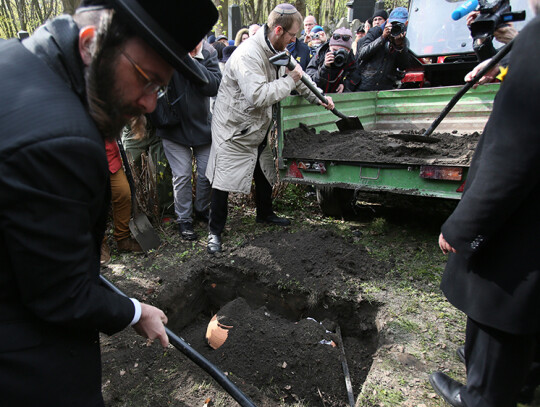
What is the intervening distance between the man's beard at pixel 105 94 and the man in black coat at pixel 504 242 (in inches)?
51.5

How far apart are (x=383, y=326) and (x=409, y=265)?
3.18ft

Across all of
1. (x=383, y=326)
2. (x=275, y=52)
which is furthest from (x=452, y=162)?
(x=275, y=52)

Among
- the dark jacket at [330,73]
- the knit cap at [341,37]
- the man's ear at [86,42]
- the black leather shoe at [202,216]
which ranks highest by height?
the man's ear at [86,42]

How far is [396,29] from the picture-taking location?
5633 mm

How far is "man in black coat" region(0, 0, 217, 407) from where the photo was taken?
0.78 meters

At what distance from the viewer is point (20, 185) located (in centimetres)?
76

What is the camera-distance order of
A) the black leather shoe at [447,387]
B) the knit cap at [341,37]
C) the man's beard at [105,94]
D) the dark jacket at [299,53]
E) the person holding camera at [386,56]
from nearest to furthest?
the man's beard at [105,94] < the black leather shoe at [447,387] < the knit cap at [341,37] < the person holding camera at [386,56] < the dark jacket at [299,53]

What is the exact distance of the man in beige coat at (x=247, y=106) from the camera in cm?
337

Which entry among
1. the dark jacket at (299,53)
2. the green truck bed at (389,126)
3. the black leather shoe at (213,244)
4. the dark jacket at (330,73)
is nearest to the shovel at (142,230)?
the black leather shoe at (213,244)

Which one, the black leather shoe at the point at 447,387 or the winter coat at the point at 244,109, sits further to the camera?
the winter coat at the point at 244,109

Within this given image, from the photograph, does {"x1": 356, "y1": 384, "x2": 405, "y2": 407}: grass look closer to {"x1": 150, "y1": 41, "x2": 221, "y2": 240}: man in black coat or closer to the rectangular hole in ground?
the rectangular hole in ground

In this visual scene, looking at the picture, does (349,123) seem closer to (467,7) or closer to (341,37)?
(341,37)

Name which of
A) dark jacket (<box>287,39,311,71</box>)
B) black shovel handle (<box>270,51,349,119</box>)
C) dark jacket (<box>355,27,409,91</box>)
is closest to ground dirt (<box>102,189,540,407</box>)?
black shovel handle (<box>270,51,349,119</box>)

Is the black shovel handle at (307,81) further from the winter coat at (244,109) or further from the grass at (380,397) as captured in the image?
the grass at (380,397)
